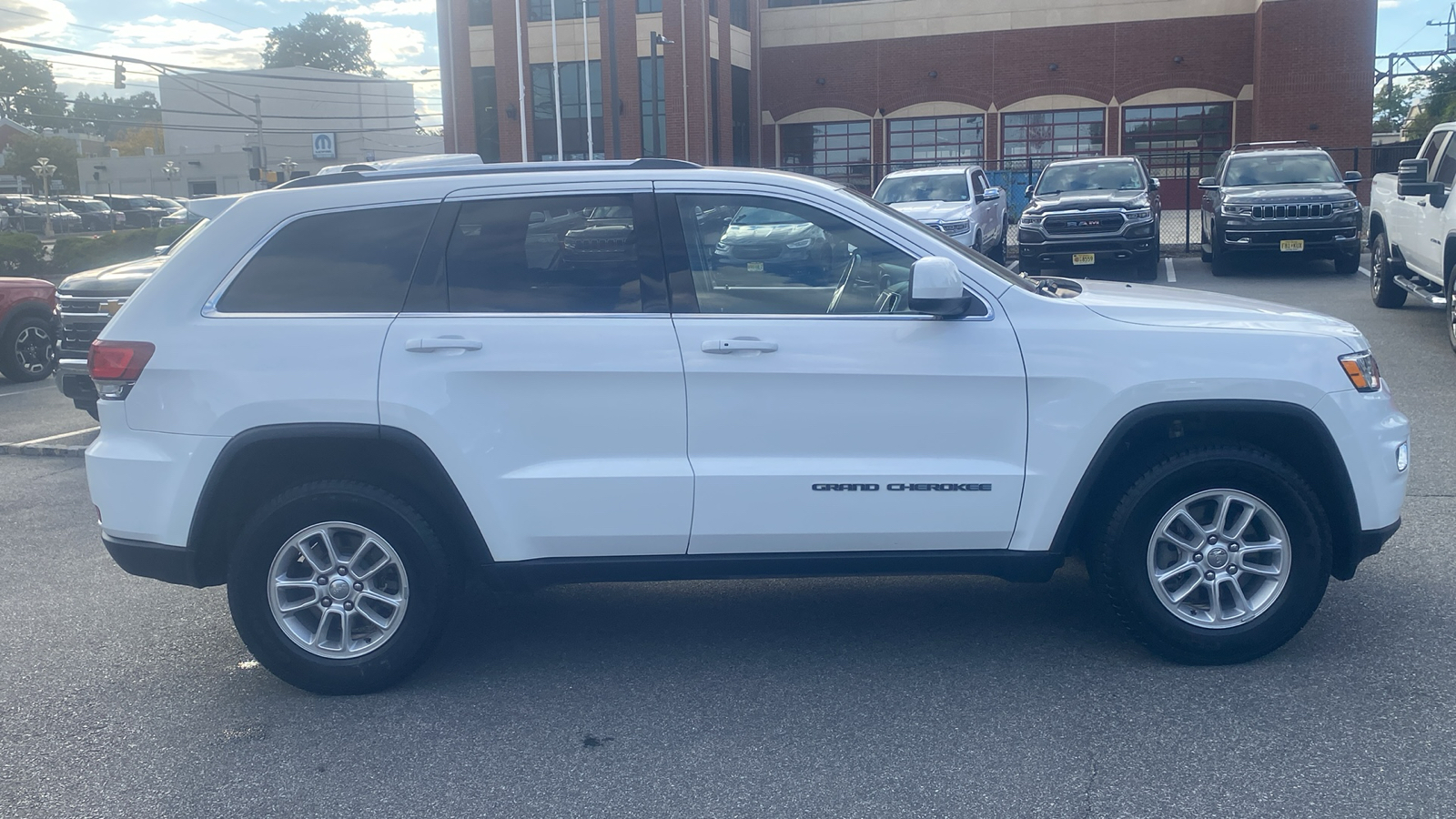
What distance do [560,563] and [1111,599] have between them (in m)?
2.00

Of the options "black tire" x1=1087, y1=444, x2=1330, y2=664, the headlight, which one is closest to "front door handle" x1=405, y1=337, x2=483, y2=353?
"black tire" x1=1087, y1=444, x2=1330, y2=664

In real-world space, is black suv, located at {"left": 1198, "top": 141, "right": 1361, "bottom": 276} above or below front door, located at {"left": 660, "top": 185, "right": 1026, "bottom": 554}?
above

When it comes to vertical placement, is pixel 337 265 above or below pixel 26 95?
below

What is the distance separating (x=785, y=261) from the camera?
4477mm

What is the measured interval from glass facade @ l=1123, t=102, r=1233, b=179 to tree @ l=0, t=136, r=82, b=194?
243ft

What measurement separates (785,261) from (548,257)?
862 millimetres

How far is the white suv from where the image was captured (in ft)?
14.1

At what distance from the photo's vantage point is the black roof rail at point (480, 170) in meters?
4.59

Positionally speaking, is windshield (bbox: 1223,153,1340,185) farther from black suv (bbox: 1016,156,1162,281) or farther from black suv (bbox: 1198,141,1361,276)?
black suv (bbox: 1016,156,1162,281)

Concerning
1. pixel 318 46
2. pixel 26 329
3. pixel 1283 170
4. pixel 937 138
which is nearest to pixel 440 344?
pixel 26 329

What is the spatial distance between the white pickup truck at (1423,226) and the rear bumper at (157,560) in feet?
34.1

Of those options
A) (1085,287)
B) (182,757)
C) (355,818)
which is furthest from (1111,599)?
(182,757)

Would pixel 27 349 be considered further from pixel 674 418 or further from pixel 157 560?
pixel 674 418

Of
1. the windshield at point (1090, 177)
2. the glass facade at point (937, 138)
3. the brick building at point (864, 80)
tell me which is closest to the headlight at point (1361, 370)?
the windshield at point (1090, 177)
